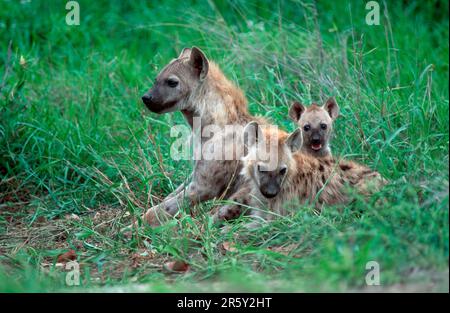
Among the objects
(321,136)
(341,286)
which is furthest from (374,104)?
(341,286)

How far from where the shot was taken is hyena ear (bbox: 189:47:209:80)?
588 centimetres

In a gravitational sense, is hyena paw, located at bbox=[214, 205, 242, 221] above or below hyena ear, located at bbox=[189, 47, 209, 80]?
below

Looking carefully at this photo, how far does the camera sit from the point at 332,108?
6.31 m

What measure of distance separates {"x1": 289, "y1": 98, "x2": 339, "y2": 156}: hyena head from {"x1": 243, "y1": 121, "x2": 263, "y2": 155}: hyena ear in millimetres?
818

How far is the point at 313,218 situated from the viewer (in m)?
4.93

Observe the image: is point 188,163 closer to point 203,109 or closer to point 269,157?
point 203,109

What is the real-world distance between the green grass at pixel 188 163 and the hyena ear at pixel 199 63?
0.87 metres

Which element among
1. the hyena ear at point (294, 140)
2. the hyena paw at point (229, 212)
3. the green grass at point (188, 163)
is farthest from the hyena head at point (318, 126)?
the hyena paw at point (229, 212)

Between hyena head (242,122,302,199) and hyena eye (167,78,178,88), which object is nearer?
hyena head (242,122,302,199)

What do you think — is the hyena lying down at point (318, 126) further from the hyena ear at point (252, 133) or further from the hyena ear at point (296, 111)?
the hyena ear at point (252, 133)

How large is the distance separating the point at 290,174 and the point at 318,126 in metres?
0.98

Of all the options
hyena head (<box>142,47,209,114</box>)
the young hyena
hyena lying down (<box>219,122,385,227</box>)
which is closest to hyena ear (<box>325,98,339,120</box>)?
the young hyena

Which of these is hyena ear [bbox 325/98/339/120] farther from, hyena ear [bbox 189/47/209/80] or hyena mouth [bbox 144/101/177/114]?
hyena mouth [bbox 144/101/177/114]

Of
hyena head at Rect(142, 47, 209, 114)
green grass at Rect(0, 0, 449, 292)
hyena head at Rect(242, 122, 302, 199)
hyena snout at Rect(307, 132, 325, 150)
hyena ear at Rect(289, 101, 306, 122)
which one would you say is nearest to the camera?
green grass at Rect(0, 0, 449, 292)
